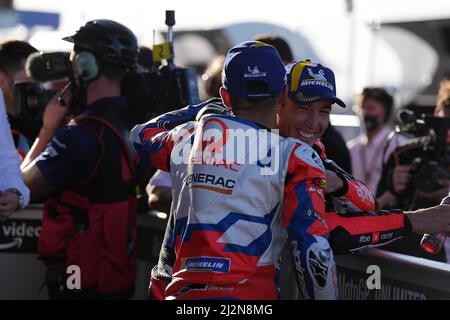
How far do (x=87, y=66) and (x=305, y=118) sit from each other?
1626mm

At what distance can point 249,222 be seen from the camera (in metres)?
3.10

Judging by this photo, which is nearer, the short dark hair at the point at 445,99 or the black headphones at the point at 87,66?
the black headphones at the point at 87,66

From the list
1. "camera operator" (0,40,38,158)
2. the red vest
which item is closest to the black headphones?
the red vest

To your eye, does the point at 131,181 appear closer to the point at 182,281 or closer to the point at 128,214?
the point at 128,214

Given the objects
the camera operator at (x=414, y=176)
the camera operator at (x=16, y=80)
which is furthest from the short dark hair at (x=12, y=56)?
the camera operator at (x=414, y=176)

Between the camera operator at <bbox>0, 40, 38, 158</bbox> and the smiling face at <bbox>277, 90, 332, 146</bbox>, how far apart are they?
254 centimetres

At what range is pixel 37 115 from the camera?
17.5 ft

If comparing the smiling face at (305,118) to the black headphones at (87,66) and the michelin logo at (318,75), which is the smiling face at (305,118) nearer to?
the michelin logo at (318,75)

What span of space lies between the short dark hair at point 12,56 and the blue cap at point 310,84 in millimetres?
2989

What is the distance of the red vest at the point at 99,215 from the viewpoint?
4633 mm

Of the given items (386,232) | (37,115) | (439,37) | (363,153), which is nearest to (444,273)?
(386,232)

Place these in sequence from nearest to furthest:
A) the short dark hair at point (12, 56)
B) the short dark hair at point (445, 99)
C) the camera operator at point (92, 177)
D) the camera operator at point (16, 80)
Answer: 1. the camera operator at point (92, 177)
2. the short dark hair at point (445, 99)
3. the camera operator at point (16, 80)
4. the short dark hair at point (12, 56)

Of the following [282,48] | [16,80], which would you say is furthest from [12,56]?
[282,48]
